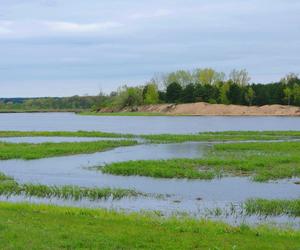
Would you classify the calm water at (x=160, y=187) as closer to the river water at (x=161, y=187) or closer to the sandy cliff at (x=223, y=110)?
the river water at (x=161, y=187)

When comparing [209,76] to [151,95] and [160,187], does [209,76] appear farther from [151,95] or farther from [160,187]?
[160,187]

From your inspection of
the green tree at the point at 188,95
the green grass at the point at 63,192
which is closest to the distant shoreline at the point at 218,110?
the green tree at the point at 188,95

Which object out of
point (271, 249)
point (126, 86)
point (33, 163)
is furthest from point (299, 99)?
point (271, 249)

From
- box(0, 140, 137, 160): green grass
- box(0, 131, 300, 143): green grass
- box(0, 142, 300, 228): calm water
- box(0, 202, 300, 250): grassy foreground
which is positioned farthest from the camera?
box(0, 131, 300, 143): green grass

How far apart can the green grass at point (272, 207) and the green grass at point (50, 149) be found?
2158 centimetres

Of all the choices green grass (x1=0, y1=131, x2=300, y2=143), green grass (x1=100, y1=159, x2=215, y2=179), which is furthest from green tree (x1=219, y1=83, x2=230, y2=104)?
green grass (x1=100, y1=159, x2=215, y2=179)

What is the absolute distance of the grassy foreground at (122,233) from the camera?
11.1 meters

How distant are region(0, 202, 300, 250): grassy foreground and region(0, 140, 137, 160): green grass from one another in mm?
22548

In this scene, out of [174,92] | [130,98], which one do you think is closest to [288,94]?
[174,92]

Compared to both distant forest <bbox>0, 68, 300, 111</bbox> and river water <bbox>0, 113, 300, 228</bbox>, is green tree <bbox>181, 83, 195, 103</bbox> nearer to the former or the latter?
distant forest <bbox>0, 68, 300, 111</bbox>

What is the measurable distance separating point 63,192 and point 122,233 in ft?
32.5

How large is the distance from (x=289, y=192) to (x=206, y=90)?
139608 millimetres

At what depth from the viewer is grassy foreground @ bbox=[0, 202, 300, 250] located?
11.1 meters

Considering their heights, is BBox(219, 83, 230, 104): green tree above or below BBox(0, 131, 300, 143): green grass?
above
